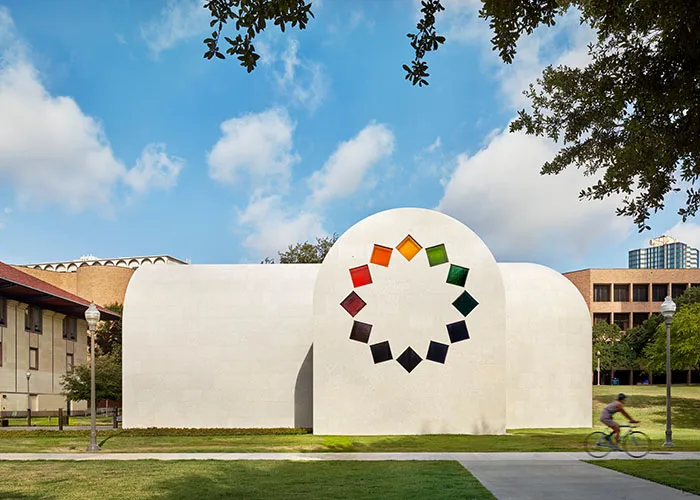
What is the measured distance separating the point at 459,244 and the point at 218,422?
11.3 metres

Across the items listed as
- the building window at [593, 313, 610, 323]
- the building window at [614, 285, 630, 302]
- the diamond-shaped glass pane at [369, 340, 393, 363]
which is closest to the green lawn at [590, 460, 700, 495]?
the diamond-shaped glass pane at [369, 340, 393, 363]

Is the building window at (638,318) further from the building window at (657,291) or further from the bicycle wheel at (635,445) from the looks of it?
the bicycle wheel at (635,445)

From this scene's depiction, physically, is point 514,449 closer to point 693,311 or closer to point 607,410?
point 607,410

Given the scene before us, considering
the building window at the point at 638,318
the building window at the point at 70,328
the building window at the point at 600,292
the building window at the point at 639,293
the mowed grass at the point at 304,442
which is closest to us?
the mowed grass at the point at 304,442

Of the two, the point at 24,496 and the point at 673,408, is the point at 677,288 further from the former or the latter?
the point at 24,496

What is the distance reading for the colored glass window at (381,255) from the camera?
2445cm

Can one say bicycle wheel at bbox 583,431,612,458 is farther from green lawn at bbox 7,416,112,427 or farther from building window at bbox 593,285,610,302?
building window at bbox 593,285,610,302

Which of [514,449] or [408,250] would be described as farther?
[408,250]

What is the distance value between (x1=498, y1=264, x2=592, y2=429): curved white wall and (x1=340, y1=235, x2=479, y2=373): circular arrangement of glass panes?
4764 millimetres

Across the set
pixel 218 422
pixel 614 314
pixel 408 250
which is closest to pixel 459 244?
pixel 408 250

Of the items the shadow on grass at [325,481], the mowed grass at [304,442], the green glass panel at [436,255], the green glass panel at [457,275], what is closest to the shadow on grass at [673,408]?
the mowed grass at [304,442]

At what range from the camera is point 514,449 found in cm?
1934

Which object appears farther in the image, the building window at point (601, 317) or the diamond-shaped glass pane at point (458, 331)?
the building window at point (601, 317)

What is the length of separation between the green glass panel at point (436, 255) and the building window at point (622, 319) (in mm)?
70287
